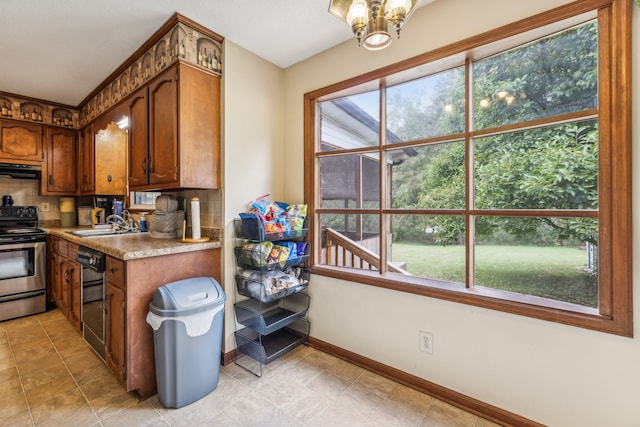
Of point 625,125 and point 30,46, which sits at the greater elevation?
point 30,46

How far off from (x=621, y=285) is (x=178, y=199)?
2977mm

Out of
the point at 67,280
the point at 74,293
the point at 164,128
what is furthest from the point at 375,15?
the point at 67,280

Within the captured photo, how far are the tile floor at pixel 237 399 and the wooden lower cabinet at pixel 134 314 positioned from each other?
0.51 ft

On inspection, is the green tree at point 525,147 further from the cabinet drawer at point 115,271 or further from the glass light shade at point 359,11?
the cabinet drawer at point 115,271

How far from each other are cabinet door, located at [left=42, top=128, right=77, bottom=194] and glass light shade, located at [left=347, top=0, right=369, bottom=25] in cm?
419

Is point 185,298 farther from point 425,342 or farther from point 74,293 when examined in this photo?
point 74,293

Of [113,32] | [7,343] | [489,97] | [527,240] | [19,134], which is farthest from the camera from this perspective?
[19,134]

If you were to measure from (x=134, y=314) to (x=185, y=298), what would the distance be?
0.35m

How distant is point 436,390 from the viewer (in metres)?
1.75

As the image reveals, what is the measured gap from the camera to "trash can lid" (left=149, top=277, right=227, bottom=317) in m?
1.60

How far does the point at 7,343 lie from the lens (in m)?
2.42

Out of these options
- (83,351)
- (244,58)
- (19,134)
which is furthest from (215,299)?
(19,134)

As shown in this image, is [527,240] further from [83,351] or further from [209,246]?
[83,351]

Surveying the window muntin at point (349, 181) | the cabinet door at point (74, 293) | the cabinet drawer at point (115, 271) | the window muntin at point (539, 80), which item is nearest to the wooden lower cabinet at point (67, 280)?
the cabinet door at point (74, 293)
